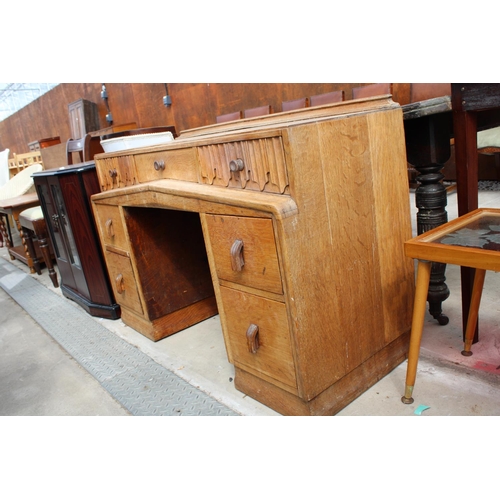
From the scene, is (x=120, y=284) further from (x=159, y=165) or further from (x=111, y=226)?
(x=159, y=165)

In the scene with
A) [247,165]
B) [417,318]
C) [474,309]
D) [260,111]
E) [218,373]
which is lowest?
[218,373]

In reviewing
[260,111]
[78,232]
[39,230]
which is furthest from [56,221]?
[260,111]

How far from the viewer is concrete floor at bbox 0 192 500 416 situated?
126 cm

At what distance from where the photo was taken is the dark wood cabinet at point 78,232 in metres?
2.14

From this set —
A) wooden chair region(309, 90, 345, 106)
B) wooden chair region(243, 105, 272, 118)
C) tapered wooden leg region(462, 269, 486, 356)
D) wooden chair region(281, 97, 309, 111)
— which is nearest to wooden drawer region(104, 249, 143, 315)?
tapered wooden leg region(462, 269, 486, 356)

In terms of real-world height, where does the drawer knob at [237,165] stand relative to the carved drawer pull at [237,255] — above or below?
above

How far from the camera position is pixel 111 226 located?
1.98 m

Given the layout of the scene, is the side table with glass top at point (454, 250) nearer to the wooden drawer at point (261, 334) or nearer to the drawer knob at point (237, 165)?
the wooden drawer at point (261, 334)

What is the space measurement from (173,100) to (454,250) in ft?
21.9

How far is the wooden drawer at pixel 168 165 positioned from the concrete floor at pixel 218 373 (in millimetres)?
732

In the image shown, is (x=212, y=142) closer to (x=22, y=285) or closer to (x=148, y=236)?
(x=148, y=236)

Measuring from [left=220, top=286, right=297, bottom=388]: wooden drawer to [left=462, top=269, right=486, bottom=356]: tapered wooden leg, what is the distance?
0.64m

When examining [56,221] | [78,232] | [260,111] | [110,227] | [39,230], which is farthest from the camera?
[260,111]

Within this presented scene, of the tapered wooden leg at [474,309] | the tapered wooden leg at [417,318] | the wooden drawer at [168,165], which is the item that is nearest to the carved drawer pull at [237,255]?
the wooden drawer at [168,165]
